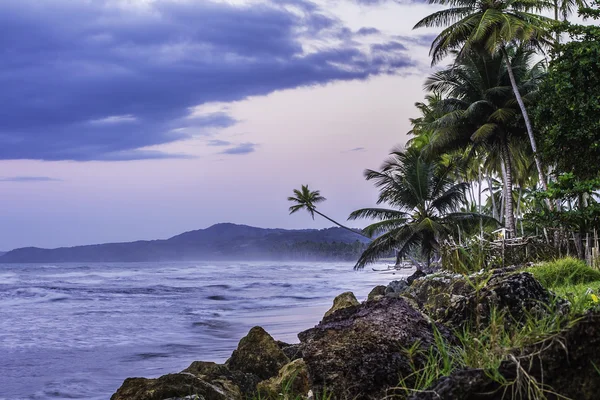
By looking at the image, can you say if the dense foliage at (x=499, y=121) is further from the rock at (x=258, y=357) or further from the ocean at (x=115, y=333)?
the rock at (x=258, y=357)

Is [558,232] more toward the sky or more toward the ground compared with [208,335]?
more toward the sky

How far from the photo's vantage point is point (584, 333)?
2.58 m

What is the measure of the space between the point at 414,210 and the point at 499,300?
2748 cm

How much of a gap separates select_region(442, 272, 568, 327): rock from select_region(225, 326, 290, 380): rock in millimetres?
4285

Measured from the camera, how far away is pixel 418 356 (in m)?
4.14

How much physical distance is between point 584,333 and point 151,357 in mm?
14783

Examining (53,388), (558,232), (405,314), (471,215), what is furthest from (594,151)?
(405,314)

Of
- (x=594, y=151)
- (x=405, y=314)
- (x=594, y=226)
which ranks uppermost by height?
(x=594, y=151)

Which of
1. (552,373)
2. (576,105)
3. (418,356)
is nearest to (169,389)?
(418,356)

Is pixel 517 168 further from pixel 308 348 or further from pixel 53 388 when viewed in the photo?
pixel 308 348

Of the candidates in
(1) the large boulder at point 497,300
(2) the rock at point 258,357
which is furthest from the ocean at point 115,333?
(1) the large boulder at point 497,300

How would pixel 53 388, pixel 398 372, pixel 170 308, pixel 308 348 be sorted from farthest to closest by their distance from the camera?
pixel 170 308 → pixel 53 388 → pixel 308 348 → pixel 398 372

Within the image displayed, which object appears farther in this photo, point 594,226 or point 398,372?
point 594,226

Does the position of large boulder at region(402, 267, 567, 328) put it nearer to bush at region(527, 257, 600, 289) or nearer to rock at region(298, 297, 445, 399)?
rock at region(298, 297, 445, 399)
